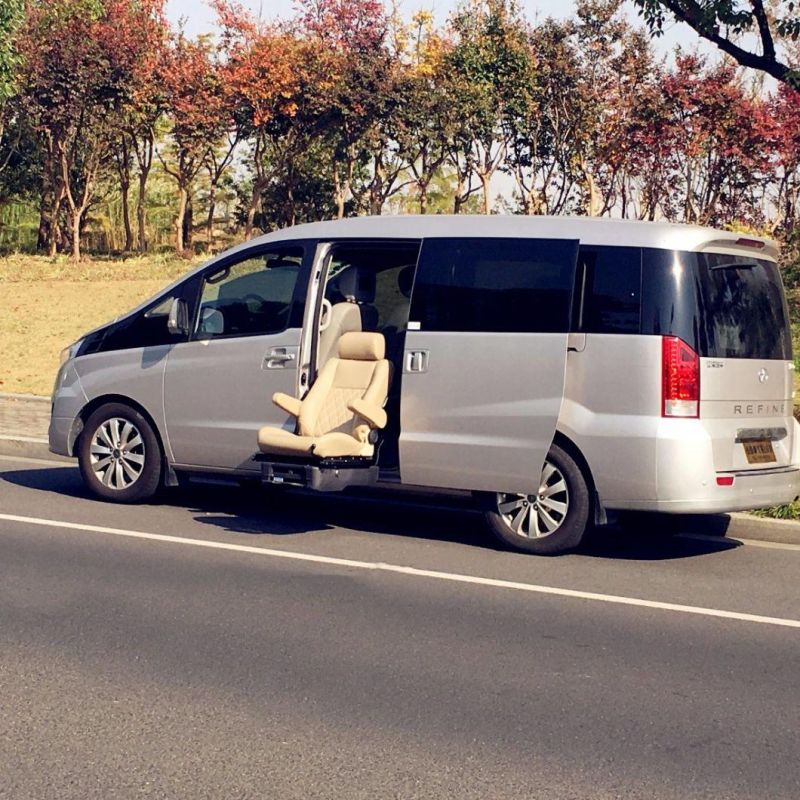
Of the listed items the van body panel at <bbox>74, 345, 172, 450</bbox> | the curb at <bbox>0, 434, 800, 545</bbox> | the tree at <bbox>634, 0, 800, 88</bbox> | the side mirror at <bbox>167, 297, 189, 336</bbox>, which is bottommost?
the curb at <bbox>0, 434, 800, 545</bbox>

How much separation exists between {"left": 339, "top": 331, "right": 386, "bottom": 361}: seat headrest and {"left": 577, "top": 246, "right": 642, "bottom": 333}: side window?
1.60 m

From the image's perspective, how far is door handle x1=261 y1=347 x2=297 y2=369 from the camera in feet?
33.6

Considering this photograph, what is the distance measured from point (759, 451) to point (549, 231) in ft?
6.53

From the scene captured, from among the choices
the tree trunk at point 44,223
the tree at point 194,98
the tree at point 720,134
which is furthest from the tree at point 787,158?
the tree trunk at point 44,223

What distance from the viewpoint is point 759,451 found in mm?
9336

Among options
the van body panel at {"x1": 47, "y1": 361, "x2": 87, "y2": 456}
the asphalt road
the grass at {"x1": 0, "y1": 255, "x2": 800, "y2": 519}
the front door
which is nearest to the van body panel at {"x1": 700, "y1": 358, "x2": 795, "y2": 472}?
the asphalt road

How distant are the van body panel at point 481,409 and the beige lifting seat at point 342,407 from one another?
29 cm

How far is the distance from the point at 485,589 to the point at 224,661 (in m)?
2.24

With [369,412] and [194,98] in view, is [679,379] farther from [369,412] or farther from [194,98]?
[194,98]

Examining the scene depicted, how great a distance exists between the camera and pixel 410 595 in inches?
318

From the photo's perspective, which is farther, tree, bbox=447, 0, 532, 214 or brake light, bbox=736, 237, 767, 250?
tree, bbox=447, 0, 532, 214

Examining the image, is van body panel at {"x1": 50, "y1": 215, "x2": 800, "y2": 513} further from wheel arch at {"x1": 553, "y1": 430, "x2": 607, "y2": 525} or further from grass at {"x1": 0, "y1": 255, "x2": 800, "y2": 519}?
grass at {"x1": 0, "y1": 255, "x2": 800, "y2": 519}

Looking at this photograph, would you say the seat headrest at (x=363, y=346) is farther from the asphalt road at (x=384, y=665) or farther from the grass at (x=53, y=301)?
the grass at (x=53, y=301)

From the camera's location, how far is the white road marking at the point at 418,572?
7.82 m
